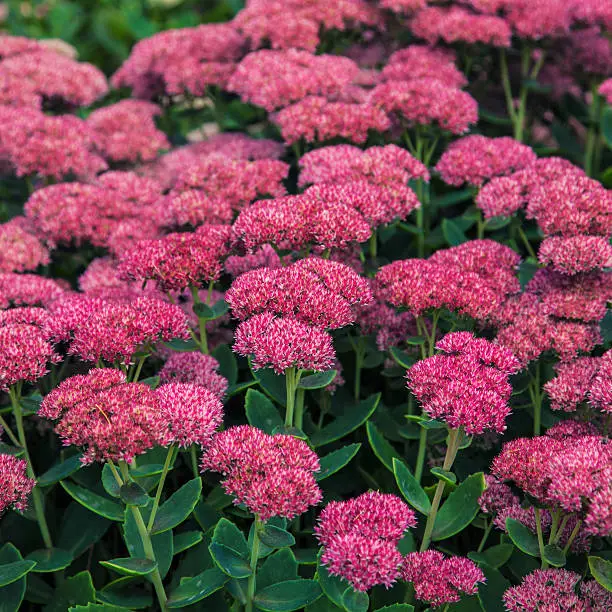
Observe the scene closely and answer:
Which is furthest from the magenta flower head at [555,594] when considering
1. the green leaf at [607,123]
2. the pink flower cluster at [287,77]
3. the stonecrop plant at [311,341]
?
the green leaf at [607,123]

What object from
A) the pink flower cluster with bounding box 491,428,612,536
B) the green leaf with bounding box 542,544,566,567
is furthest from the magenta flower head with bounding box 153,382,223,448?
the green leaf with bounding box 542,544,566,567

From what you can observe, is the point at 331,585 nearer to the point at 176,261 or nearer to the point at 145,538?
the point at 145,538

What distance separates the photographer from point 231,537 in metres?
1.82

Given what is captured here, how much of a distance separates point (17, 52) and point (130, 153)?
0.93 metres

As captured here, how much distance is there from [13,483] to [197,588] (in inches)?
18.7

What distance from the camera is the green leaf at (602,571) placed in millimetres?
1656

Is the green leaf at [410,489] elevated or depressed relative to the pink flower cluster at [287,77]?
depressed

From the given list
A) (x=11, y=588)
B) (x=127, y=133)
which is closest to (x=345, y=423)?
(x=11, y=588)

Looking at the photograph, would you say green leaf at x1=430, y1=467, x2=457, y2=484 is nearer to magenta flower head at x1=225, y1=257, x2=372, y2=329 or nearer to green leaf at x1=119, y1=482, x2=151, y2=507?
magenta flower head at x1=225, y1=257, x2=372, y2=329

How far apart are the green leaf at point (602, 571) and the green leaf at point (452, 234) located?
1.32 meters

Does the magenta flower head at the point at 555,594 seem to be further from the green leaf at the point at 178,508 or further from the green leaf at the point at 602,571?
the green leaf at the point at 178,508

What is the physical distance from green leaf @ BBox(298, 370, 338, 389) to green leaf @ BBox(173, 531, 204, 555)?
0.43 m

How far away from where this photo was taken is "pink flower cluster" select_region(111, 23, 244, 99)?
11.8 feet

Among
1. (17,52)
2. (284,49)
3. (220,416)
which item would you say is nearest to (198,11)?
(17,52)
